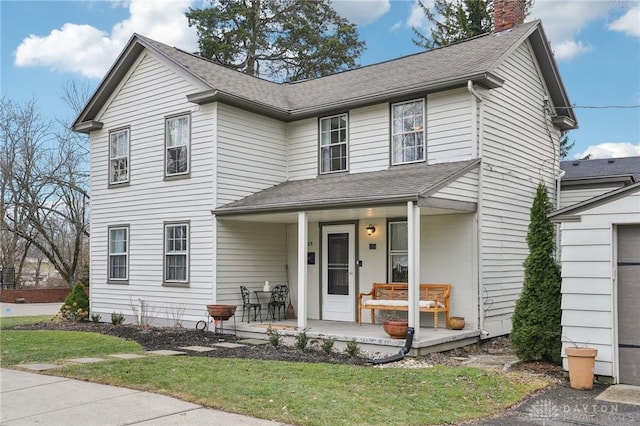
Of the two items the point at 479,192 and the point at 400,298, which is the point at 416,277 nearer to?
the point at 400,298

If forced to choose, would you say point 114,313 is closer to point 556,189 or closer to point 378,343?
point 378,343

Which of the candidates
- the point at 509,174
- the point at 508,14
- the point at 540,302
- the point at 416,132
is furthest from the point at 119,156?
the point at 540,302

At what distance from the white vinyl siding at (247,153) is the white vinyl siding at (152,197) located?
0.27m

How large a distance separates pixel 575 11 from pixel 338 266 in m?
7.54

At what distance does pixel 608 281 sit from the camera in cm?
759

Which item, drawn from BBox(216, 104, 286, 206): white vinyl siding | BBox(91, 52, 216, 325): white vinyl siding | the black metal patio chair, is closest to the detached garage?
the black metal patio chair

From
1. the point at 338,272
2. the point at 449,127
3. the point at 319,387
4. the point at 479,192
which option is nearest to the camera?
the point at 319,387

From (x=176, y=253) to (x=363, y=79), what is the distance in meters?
6.22

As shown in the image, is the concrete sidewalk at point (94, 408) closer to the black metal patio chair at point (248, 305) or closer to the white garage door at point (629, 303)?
the white garage door at point (629, 303)

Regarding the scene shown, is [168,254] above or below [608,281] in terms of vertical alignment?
above

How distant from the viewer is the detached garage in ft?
24.6

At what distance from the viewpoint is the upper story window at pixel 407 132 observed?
12.3m

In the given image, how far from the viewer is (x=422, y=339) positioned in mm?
9672

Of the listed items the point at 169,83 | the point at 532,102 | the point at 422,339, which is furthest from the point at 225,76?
the point at 422,339
